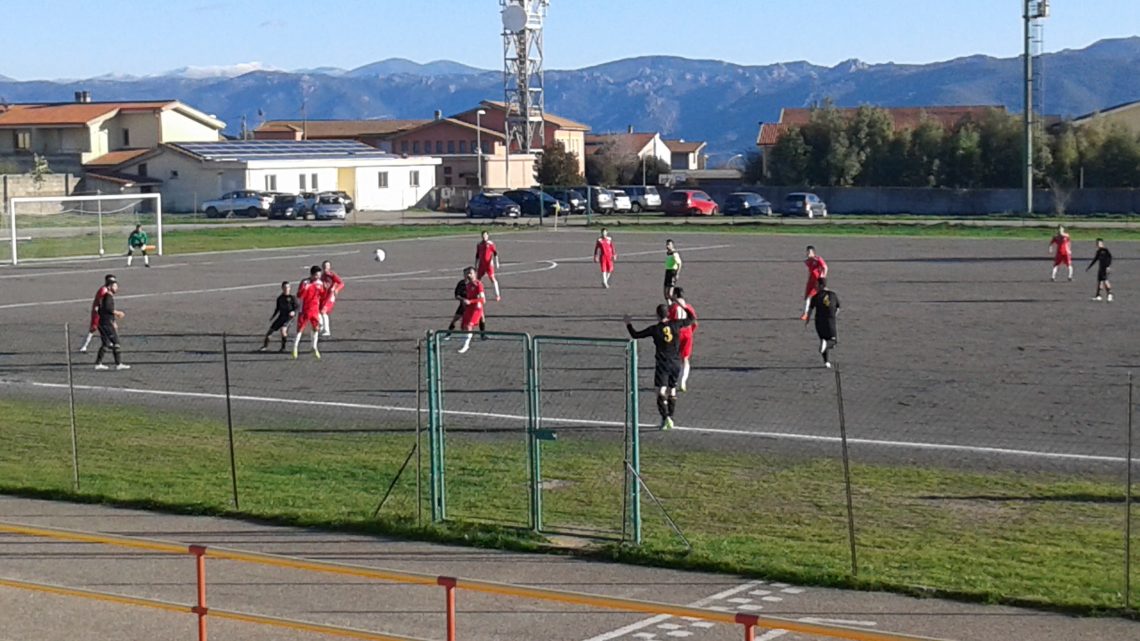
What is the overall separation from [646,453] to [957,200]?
69.7 meters

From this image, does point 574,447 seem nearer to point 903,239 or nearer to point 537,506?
point 537,506

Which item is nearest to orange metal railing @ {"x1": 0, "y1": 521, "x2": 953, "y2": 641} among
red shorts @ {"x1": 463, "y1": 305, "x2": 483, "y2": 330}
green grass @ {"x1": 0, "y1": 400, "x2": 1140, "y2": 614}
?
green grass @ {"x1": 0, "y1": 400, "x2": 1140, "y2": 614}

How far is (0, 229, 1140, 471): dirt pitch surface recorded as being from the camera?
2003cm

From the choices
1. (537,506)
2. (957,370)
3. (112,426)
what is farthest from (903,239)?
(537,506)

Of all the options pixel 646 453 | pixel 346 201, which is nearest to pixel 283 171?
pixel 346 201

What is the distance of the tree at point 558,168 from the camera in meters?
98.6

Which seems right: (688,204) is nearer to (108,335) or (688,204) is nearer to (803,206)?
(803,206)

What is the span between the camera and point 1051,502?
15445mm

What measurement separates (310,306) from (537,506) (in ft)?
47.4

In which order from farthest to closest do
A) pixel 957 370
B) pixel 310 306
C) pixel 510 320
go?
pixel 510 320 → pixel 310 306 → pixel 957 370

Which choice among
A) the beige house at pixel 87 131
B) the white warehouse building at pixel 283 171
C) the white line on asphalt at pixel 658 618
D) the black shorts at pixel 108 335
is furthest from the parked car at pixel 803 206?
the white line on asphalt at pixel 658 618

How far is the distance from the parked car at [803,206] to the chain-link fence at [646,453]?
54.8m

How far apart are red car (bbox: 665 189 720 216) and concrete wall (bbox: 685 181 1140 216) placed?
9.27 m

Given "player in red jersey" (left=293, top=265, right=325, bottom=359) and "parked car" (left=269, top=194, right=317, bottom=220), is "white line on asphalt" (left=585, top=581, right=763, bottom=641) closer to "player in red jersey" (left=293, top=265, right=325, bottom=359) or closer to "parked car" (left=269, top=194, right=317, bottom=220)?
"player in red jersey" (left=293, top=265, right=325, bottom=359)
